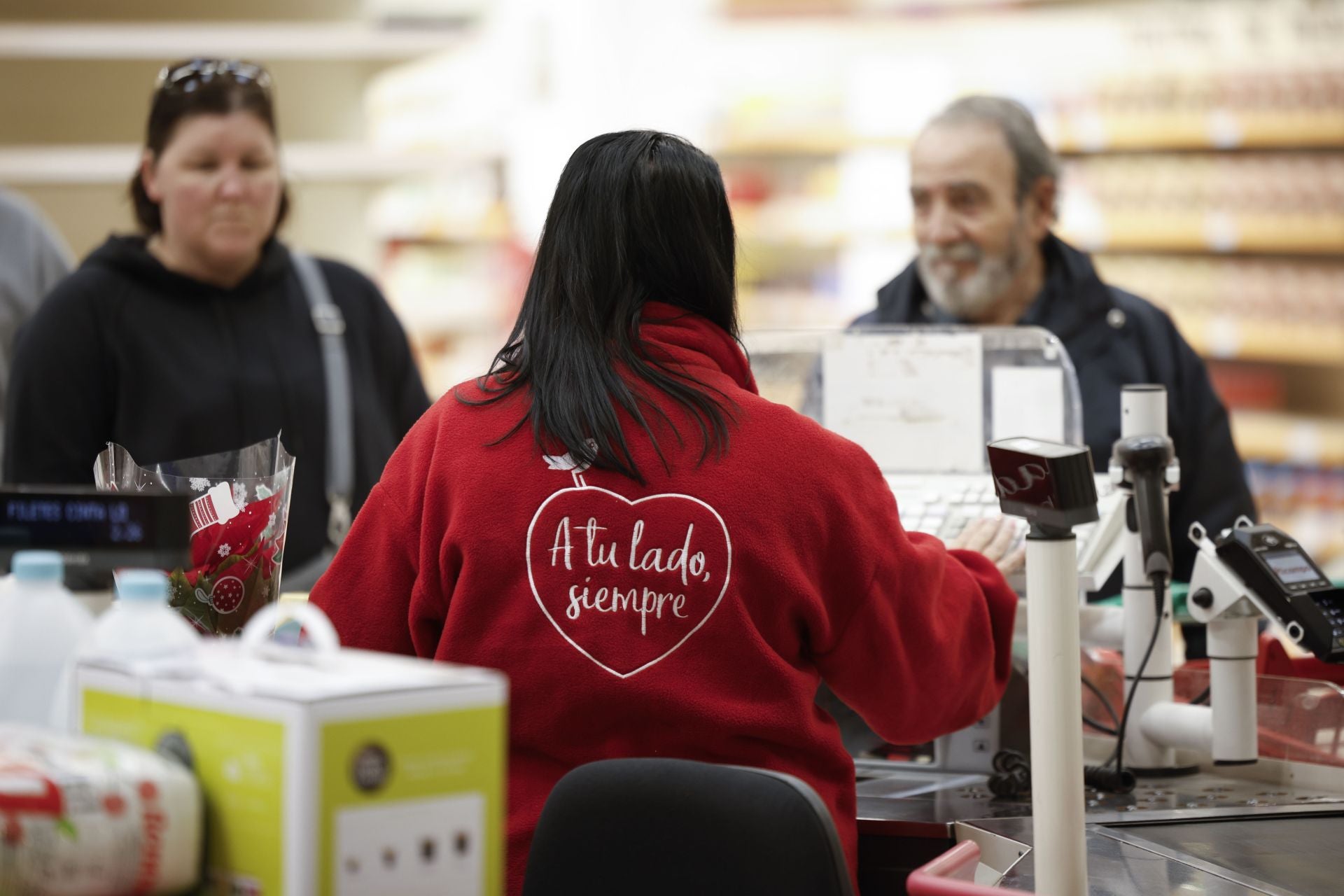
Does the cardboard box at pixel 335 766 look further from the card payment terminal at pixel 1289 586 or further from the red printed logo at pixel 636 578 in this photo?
the card payment terminal at pixel 1289 586

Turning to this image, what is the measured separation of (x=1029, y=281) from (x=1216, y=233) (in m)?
2.65

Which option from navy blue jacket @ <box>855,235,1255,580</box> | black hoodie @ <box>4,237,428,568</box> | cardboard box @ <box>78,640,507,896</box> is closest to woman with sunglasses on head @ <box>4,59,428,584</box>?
black hoodie @ <box>4,237,428,568</box>

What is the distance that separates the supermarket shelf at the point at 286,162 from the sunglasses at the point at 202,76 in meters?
2.92

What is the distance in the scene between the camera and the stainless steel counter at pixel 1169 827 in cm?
156

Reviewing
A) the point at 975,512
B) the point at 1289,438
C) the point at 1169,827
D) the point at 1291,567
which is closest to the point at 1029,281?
the point at 975,512

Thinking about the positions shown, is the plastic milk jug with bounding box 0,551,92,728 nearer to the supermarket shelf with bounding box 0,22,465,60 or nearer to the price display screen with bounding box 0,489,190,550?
the price display screen with bounding box 0,489,190,550

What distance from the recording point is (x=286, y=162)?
244 inches

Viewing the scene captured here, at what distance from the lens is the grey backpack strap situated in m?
2.92

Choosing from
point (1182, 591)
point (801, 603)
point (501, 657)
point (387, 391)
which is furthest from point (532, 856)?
point (387, 391)

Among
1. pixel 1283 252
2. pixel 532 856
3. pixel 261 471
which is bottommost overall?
pixel 532 856

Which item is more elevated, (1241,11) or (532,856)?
(1241,11)

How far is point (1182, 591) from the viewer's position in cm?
229

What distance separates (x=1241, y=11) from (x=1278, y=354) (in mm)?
1176

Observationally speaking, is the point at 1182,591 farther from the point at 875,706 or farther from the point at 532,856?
the point at 532,856
